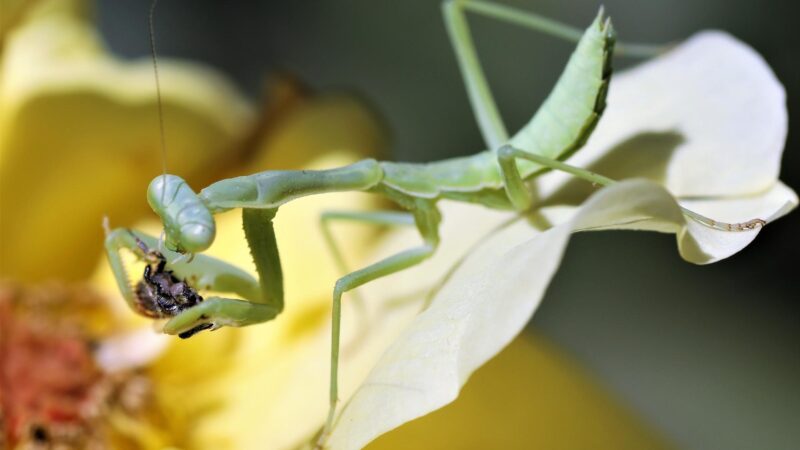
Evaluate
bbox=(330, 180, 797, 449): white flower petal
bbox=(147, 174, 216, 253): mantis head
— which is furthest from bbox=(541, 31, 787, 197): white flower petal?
bbox=(147, 174, 216, 253): mantis head

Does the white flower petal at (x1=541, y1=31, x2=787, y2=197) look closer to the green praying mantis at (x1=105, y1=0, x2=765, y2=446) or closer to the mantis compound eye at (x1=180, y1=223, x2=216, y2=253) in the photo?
the green praying mantis at (x1=105, y1=0, x2=765, y2=446)

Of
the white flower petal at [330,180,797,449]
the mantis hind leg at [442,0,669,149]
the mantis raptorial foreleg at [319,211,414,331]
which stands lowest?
the white flower petal at [330,180,797,449]

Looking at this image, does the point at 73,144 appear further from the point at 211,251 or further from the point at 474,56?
the point at 474,56

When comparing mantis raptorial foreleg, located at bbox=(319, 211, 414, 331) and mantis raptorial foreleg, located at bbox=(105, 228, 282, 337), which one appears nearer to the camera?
mantis raptorial foreleg, located at bbox=(105, 228, 282, 337)

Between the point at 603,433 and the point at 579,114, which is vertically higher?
the point at 579,114

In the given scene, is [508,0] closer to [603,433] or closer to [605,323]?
[605,323]

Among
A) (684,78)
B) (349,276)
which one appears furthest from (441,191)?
(684,78)

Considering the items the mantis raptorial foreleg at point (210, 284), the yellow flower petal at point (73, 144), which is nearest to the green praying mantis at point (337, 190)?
the mantis raptorial foreleg at point (210, 284)

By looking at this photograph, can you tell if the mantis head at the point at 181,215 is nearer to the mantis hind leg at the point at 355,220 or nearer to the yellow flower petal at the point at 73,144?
the mantis hind leg at the point at 355,220
